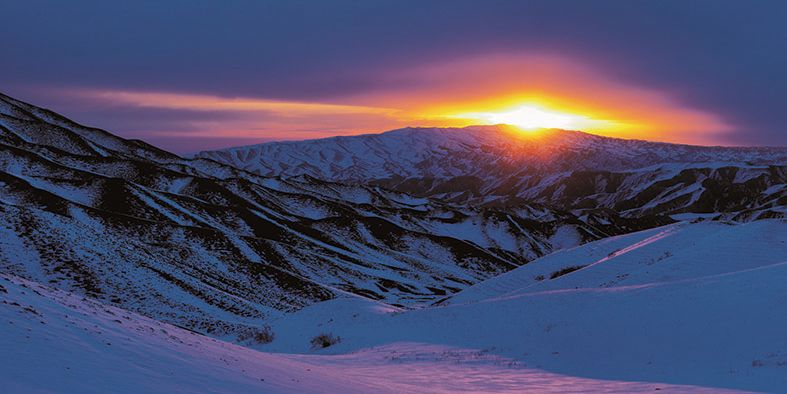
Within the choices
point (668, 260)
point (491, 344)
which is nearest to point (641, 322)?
point (491, 344)

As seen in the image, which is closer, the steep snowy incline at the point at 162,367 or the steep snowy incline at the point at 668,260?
the steep snowy incline at the point at 162,367

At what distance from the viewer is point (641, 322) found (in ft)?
66.0

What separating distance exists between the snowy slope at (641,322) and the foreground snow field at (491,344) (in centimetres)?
8

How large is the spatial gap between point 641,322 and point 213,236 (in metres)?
57.2

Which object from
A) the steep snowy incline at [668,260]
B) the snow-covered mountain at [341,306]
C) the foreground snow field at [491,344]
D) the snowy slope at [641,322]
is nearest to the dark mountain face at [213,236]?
the snow-covered mountain at [341,306]

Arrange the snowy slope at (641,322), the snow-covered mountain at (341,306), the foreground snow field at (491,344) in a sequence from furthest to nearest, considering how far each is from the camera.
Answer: the snowy slope at (641,322)
the snow-covered mountain at (341,306)
the foreground snow field at (491,344)

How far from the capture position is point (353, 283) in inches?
2798

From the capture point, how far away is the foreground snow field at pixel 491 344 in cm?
1065

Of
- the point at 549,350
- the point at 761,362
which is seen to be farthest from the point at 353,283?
the point at 761,362

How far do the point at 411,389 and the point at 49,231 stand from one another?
159 ft

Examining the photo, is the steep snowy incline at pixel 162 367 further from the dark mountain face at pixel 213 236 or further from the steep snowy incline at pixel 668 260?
the dark mountain face at pixel 213 236

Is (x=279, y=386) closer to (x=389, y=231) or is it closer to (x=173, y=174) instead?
(x=389, y=231)

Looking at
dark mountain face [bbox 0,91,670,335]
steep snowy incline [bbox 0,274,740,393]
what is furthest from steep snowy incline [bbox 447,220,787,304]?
dark mountain face [bbox 0,91,670,335]

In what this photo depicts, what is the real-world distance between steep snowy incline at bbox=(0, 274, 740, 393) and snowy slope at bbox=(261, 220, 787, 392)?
195 cm
